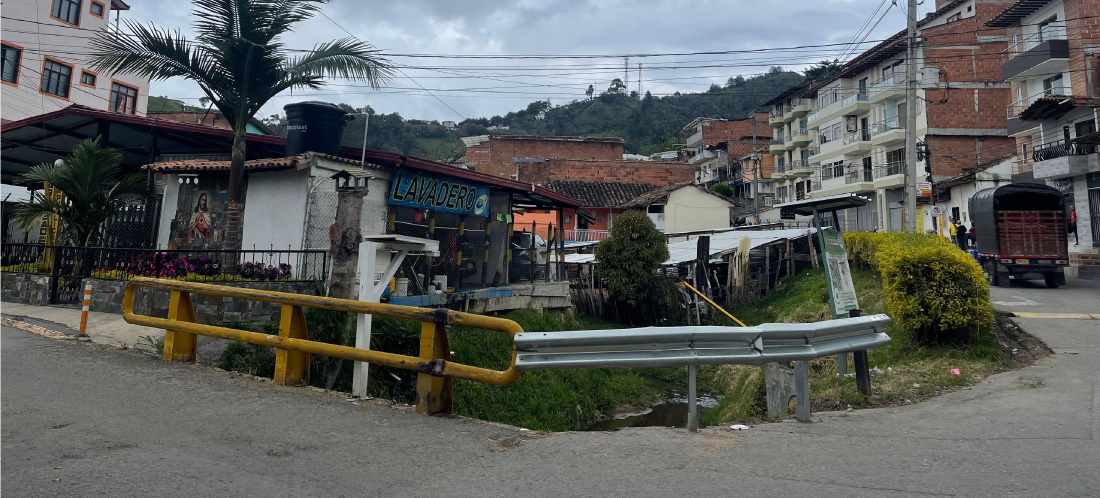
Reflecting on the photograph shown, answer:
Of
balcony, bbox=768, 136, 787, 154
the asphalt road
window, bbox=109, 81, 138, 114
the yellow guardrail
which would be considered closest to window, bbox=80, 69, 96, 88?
window, bbox=109, 81, 138, 114

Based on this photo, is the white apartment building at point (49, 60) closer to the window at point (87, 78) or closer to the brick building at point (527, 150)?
the window at point (87, 78)

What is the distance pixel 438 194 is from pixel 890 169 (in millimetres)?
34208

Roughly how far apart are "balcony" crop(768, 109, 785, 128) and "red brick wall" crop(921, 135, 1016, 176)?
65.5 feet

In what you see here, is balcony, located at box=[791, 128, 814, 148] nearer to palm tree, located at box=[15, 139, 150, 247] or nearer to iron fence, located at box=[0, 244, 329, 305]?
iron fence, located at box=[0, 244, 329, 305]

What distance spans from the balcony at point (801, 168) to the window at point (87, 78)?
158ft

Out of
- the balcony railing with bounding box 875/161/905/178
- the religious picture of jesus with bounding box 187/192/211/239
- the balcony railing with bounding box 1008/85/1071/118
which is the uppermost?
the balcony railing with bounding box 1008/85/1071/118

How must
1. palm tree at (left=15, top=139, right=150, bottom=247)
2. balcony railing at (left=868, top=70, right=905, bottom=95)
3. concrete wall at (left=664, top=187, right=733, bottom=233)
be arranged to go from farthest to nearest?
concrete wall at (left=664, top=187, right=733, bottom=233) < balcony railing at (left=868, top=70, right=905, bottom=95) < palm tree at (left=15, top=139, right=150, bottom=247)

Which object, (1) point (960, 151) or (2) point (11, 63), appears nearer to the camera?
(2) point (11, 63)

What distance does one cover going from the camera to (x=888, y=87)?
38.3 meters

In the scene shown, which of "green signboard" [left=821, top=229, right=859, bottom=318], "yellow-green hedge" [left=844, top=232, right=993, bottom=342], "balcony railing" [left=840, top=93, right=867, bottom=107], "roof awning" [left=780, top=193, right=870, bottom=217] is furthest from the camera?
"balcony railing" [left=840, top=93, right=867, bottom=107]

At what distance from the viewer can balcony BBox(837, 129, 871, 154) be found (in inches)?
1597

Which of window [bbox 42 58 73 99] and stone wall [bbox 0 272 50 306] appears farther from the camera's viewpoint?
window [bbox 42 58 73 99]

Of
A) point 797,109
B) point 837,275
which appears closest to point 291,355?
point 837,275

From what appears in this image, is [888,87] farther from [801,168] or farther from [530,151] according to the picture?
[530,151]
